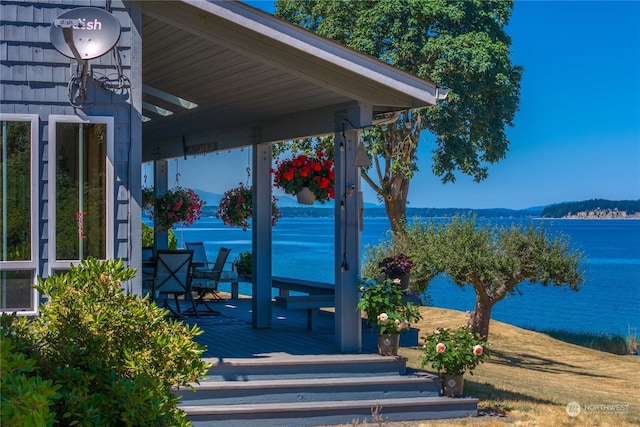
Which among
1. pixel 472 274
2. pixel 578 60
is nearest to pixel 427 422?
pixel 472 274

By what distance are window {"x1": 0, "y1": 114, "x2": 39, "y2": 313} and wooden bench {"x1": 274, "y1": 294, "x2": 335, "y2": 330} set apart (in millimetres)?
3564

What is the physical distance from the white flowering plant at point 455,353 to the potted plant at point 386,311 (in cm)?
34

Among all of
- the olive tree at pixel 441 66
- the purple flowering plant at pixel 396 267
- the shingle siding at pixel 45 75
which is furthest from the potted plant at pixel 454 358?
the olive tree at pixel 441 66

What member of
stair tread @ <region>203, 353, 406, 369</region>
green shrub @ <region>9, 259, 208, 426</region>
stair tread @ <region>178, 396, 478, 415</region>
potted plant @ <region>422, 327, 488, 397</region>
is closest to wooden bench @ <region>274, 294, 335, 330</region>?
stair tread @ <region>203, 353, 406, 369</region>

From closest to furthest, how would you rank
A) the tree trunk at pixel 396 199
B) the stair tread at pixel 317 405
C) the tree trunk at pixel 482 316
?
1. the stair tread at pixel 317 405
2. the tree trunk at pixel 482 316
3. the tree trunk at pixel 396 199

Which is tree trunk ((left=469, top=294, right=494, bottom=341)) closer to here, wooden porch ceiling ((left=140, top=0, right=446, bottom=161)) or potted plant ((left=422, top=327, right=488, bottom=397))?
wooden porch ceiling ((left=140, top=0, right=446, bottom=161))

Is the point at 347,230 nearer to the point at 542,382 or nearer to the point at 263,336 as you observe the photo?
the point at 263,336

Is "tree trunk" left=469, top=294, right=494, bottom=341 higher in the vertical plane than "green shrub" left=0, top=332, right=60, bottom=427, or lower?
lower

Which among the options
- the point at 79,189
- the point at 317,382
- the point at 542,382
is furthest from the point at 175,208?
the point at 542,382

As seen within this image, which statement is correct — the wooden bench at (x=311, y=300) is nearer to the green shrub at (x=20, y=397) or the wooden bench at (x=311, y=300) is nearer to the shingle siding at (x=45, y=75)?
the shingle siding at (x=45, y=75)

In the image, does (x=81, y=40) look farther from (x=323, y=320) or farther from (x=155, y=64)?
(x=323, y=320)

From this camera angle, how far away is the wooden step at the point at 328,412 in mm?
7391

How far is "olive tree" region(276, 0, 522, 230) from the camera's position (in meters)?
19.5

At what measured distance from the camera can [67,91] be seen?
23.2 ft
